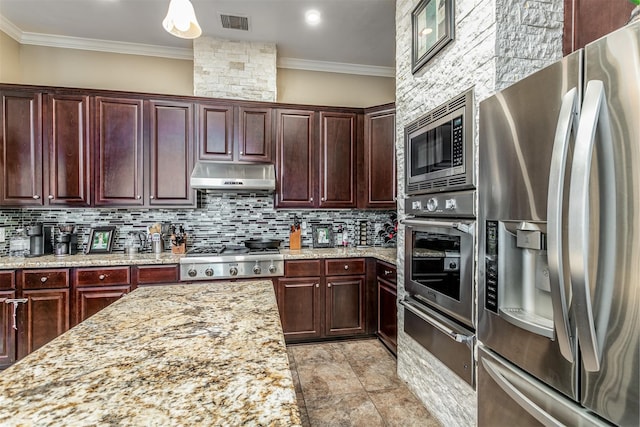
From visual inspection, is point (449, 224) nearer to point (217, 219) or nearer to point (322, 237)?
point (322, 237)

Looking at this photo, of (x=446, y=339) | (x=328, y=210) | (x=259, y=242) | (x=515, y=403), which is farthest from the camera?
(x=328, y=210)

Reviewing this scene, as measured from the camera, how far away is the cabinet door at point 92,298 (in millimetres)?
2797

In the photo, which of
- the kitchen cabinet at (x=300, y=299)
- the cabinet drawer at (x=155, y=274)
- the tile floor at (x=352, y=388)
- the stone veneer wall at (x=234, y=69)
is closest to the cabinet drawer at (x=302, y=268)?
the kitchen cabinet at (x=300, y=299)

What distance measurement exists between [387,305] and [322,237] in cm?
115

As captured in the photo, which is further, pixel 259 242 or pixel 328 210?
pixel 328 210

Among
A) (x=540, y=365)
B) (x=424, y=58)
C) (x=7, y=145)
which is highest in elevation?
(x=424, y=58)

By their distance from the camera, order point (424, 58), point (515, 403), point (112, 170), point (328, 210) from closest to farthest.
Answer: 1. point (515, 403)
2. point (424, 58)
3. point (112, 170)
4. point (328, 210)

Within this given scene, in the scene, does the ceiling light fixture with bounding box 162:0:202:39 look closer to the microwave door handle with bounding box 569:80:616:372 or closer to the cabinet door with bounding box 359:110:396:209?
the microwave door handle with bounding box 569:80:616:372

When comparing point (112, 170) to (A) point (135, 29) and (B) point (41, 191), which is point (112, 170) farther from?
(A) point (135, 29)

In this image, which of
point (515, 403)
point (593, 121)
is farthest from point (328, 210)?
point (593, 121)

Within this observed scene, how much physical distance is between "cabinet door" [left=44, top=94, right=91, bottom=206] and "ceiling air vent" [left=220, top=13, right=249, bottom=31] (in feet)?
5.04

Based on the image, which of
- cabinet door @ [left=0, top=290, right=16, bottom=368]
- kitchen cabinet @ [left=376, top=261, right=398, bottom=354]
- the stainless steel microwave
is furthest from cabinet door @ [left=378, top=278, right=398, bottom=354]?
cabinet door @ [left=0, top=290, right=16, bottom=368]

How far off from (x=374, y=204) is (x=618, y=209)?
8.91 feet

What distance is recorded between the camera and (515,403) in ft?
4.07
